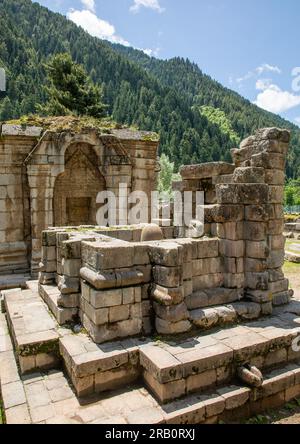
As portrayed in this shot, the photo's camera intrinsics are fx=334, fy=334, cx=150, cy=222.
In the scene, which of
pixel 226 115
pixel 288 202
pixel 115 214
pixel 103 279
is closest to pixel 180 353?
pixel 103 279

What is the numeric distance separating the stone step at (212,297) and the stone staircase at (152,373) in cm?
50

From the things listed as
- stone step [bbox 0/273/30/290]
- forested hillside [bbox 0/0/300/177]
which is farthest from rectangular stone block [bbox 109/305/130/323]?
forested hillside [bbox 0/0/300/177]

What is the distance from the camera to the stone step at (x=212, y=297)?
550 cm

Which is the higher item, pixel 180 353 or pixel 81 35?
pixel 81 35

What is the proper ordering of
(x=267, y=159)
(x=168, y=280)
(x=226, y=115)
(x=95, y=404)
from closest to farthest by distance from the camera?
(x=95, y=404), (x=168, y=280), (x=267, y=159), (x=226, y=115)

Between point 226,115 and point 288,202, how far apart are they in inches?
2482

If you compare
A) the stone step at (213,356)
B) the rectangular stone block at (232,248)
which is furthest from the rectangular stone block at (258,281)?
the stone step at (213,356)

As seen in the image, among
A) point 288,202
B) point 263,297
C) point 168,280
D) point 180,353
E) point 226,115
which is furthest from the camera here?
point 226,115

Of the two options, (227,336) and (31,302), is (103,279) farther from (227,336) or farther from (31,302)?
(31,302)

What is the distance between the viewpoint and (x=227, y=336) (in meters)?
4.99

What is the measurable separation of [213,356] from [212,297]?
1421mm

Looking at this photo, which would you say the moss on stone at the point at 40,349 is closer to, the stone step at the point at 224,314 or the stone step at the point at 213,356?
the stone step at the point at 213,356

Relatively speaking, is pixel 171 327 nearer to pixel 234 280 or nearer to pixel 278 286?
pixel 234 280

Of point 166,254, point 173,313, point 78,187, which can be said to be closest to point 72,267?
point 166,254
